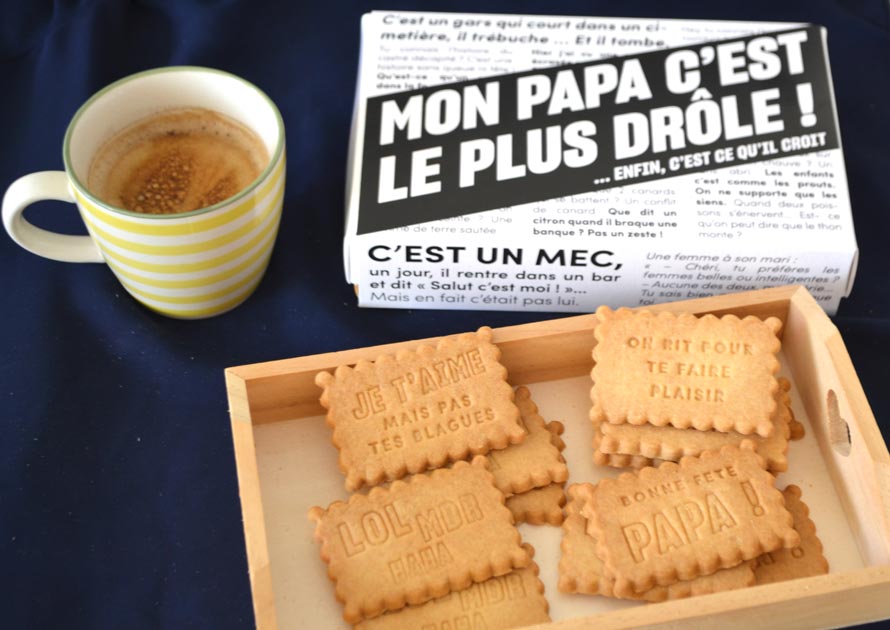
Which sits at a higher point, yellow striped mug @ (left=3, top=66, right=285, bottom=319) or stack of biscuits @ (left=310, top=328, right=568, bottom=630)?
yellow striped mug @ (left=3, top=66, right=285, bottom=319)

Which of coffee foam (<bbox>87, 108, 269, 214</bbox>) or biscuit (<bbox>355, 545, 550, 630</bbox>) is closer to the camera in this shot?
biscuit (<bbox>355, 545, 550, 630</bbox>)

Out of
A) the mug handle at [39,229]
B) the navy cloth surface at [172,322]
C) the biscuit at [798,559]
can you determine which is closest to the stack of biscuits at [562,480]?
the biscuit at [798,559]

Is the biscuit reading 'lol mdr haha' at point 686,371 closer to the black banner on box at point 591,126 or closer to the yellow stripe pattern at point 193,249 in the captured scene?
the black banner on box at point 591,126

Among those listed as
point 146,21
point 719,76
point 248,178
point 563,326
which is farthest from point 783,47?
point 146,21

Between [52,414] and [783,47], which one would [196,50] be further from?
[783,47]

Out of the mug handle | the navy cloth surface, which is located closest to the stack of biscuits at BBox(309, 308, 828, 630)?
the navy cloth surface

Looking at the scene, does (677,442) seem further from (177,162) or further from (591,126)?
(177,162)

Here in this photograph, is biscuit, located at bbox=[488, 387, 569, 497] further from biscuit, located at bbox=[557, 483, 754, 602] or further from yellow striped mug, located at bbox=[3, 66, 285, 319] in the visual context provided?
yellow striped mug, located at bbox=[3, 66, 285, 319]

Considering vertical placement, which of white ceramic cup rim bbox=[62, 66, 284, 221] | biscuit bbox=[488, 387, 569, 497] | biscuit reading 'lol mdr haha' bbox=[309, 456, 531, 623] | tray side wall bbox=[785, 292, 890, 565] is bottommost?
biscuit reading 'lol mdr haha' bbox=[309, 456, 531, 623]

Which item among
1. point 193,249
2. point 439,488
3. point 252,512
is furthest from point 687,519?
point 193,249
